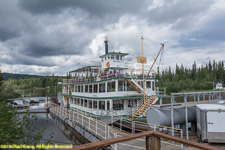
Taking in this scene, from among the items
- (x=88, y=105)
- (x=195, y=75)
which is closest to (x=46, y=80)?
(x=195, y=75)

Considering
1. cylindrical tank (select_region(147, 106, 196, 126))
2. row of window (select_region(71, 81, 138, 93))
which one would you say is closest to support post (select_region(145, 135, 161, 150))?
cylindrical tank (select_region(147, 106, 196, 126))

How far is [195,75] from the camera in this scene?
279ft

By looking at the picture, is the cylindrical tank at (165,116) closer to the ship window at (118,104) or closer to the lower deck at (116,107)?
the lower deck at (116,107)

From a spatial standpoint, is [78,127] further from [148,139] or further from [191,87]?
[191,87]

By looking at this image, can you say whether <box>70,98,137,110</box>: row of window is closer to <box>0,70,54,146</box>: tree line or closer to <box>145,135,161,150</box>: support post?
<box>0,70,54,146</box>: tree line

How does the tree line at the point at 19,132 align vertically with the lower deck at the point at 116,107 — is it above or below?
above

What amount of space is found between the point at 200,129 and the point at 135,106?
7.63 metres

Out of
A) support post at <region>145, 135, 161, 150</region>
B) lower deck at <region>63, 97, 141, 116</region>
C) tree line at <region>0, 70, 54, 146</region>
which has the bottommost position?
lower deck at <region>63, 97, 141, 116</region>

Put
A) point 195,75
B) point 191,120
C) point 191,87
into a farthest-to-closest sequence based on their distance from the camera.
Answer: point 195,75, point 191,87, point 191,120

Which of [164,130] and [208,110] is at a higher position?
[208,110]

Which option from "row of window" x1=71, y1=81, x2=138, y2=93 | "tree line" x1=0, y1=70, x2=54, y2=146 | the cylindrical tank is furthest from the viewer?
"row of window" x1=71, y1=81, x2=138, y2=93

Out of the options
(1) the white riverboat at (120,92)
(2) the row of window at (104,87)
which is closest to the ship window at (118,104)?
(1) the white riverboat at (120,92)

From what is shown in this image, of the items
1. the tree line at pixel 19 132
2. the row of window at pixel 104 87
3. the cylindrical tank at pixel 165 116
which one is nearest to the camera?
the tree line at pixel 19 132

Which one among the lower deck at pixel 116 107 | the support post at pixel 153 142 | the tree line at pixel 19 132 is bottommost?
the lower deck at pixel 116 107
